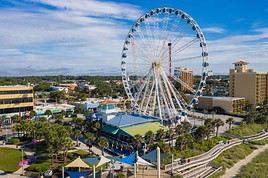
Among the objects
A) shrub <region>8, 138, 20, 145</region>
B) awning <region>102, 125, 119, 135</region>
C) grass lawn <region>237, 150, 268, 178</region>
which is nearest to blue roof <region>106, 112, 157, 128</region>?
awning <region>102, 125, 119, 135</region>

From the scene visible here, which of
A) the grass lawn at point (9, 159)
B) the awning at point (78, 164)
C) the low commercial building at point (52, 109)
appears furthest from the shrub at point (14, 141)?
the low commercial building at point (52, 109)

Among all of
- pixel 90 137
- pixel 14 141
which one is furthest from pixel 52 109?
pixel 90 137

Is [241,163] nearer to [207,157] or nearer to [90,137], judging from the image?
[207,157]

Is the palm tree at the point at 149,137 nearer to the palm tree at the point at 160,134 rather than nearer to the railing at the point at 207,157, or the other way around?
the palm tree at the point at 160,134

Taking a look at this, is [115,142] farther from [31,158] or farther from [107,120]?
[31,158]

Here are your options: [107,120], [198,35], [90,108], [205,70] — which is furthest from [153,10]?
[90,108]
